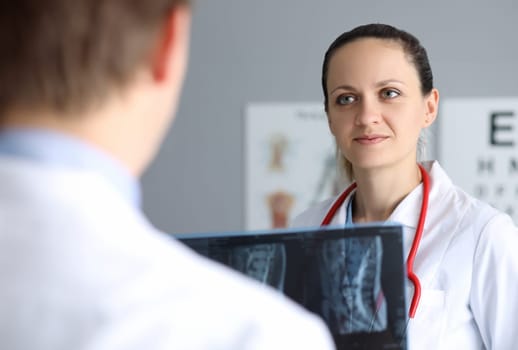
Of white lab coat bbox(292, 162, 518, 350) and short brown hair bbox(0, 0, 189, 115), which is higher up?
short brown hair bbox(0, 0, 189, 115)

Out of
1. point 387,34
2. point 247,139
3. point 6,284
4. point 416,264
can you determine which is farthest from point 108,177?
point 247,139

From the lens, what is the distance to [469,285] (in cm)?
113

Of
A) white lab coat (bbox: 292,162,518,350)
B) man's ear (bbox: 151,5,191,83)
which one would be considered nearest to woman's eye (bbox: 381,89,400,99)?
white lab coat (bbox: 292,162,518,350)

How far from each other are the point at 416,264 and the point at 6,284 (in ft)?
2.83

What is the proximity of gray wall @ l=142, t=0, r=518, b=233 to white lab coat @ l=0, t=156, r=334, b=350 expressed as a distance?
224 centimetres

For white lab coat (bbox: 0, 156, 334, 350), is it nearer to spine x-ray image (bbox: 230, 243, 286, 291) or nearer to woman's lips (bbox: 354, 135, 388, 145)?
spine x-ray image (bbox: 230, 243, 286, 291)

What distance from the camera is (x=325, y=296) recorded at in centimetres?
92

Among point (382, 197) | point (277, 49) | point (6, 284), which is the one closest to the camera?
point (6, 284)

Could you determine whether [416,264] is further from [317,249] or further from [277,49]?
[277,49]

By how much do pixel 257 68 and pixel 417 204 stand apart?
4.86 feet

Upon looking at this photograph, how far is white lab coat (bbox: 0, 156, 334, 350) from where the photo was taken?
37 centimetres

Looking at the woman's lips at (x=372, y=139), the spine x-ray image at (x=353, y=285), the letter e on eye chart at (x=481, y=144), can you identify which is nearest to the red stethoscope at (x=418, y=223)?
the woman's lips at (x=372, y=139)

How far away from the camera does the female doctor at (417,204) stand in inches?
44.1

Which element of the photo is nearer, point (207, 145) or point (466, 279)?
point (466, 279)
